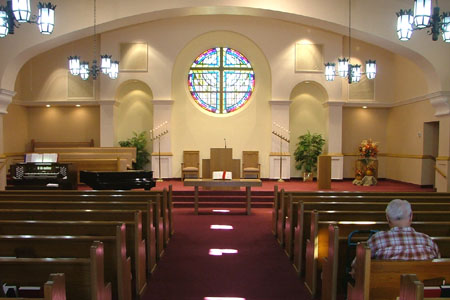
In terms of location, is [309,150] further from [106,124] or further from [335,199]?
[335,199]

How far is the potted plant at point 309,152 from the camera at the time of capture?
1130cm

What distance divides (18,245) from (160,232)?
7.27 feet

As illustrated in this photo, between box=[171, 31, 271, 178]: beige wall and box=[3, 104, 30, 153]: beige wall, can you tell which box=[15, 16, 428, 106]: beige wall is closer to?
box=[171, 31, 271, 178]: beige wall

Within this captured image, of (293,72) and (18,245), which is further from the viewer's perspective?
(293,72)

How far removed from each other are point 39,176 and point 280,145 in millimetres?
6646

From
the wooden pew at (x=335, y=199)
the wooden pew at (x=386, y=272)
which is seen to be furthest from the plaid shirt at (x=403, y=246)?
the wooden pew at (x=335, y=199)

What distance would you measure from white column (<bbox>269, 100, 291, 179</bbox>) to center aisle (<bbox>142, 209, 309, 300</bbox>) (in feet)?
16.8

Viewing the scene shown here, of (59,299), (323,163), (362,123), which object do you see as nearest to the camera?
(59,299)

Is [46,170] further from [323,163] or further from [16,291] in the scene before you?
[323,163]

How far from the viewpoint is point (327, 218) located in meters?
3.80

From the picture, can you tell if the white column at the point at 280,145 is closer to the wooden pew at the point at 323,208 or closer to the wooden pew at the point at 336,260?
the wooden pew at the point at 323,208

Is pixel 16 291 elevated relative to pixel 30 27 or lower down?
lower down

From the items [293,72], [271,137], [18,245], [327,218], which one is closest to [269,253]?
[327,218]

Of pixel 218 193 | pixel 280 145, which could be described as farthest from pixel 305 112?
pixel 218 193
